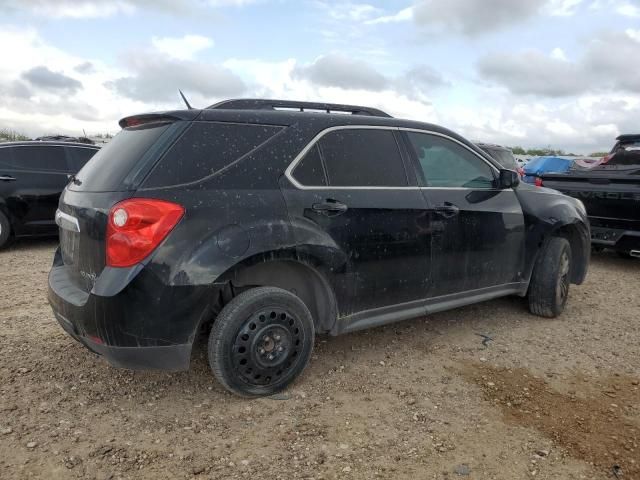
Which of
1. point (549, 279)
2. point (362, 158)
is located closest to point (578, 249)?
point (549, 279)

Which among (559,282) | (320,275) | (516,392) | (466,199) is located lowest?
(516,392)

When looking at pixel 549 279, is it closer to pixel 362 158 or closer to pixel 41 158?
pixel 362 158

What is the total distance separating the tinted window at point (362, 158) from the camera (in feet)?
11.1

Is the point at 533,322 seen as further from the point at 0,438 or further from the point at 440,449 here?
the point at 0,438

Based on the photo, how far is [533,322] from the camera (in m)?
4.70

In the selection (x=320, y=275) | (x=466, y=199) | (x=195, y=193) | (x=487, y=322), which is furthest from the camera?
(x=487, y=322)

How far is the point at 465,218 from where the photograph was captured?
3965mm

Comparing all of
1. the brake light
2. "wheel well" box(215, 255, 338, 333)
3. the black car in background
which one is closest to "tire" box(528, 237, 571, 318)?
"wheel well" box(215, 255, 338, 333)

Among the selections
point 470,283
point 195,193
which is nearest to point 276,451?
point 195,193

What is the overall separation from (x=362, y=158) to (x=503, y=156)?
908 centimetres

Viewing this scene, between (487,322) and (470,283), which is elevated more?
(470,283)

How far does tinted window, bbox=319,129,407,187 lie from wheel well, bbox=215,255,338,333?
0.59 metres

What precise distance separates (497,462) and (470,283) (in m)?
1.73

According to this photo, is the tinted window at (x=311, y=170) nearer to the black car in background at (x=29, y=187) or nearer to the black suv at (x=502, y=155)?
the black car in background at (x=29, y=187)
